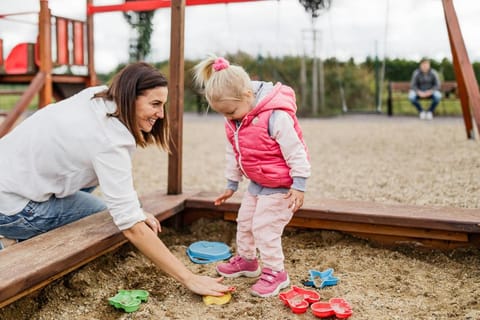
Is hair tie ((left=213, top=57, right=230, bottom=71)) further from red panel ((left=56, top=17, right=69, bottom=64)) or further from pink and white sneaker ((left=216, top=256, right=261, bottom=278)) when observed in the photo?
red panel ((left=56, top=17, right=69, bottom=64))

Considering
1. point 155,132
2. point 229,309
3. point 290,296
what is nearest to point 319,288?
point 290,296

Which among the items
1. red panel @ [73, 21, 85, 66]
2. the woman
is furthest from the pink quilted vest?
red panel @ [73, 21, 85, 66]

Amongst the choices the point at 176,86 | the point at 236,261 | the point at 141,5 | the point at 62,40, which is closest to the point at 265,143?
the point at 236,261

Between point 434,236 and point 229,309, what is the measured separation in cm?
115

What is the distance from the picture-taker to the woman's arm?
6.34ft

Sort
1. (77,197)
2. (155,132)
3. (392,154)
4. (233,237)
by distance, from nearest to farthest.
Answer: (155,132) → (77,197) → (233,237) → (392,154)

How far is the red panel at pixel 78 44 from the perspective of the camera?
6.78 metres

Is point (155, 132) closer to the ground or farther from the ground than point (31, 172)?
farther from the ground

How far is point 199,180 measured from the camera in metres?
4.66

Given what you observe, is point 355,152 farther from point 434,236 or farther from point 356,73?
point 356,73

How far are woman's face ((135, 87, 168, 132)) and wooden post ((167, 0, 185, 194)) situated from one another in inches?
34.0

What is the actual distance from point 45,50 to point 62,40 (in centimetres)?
60

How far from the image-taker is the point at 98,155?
6.26ft

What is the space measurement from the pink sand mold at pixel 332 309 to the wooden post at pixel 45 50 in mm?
4920
